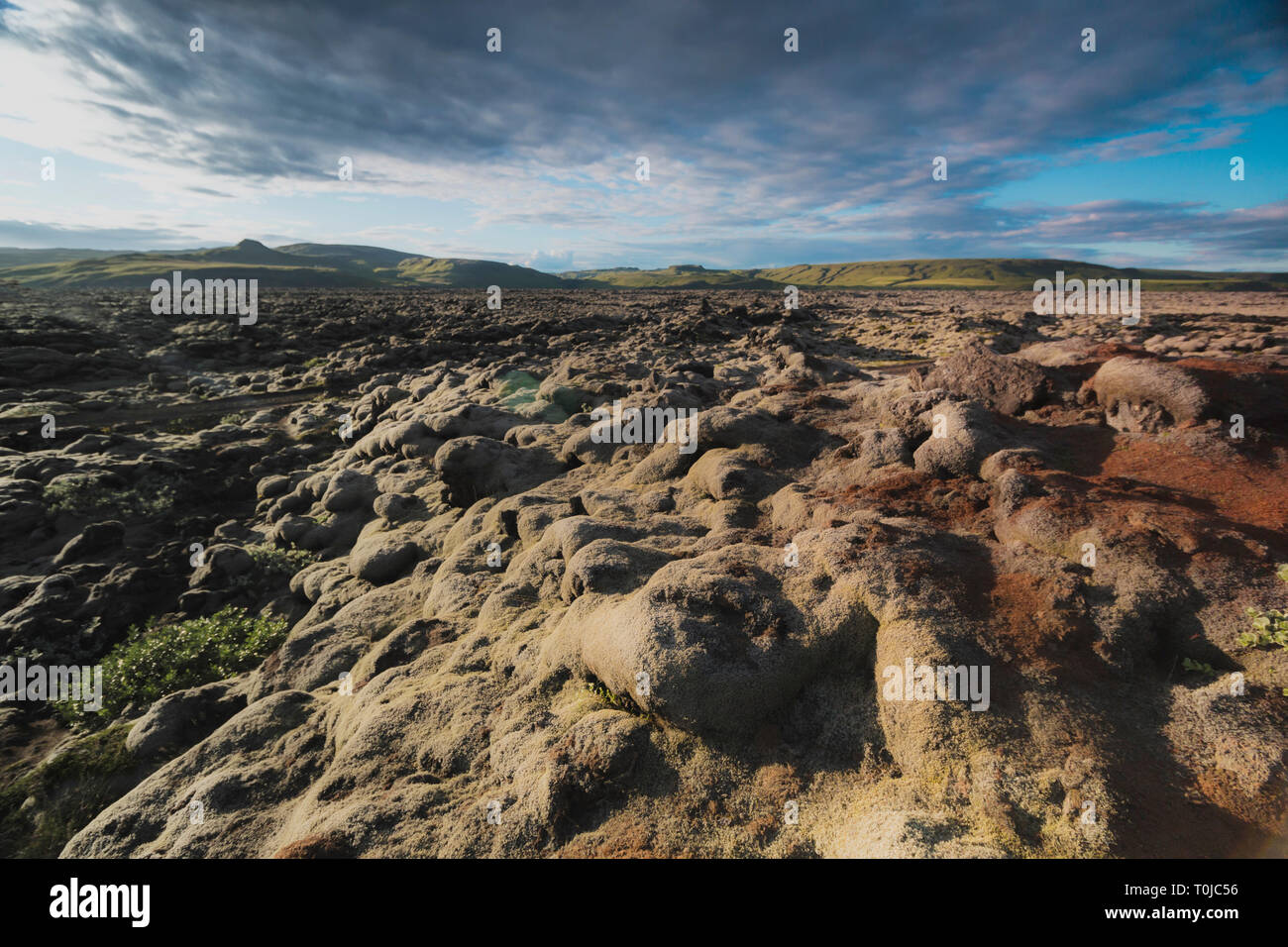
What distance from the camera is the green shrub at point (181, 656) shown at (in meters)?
10.4

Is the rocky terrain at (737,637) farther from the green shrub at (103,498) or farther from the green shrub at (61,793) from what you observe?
the green shrub at (103,498)

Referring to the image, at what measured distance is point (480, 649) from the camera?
818 centimetres

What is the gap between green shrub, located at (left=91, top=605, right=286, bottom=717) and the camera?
10391mm

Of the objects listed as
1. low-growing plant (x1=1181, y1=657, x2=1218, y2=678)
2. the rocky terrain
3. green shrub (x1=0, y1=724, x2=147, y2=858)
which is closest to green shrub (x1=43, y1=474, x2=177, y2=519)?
the rocky terrain

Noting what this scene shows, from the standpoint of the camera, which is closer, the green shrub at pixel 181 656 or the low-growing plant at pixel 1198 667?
the low-growing plant at pixel 1198 667

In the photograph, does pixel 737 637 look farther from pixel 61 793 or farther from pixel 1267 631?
pixel 61 793

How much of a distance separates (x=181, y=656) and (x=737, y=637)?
11.5 m

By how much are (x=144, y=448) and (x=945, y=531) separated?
91.1 feet

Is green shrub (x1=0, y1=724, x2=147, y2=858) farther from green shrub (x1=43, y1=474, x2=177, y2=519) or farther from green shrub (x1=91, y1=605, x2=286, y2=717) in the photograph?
green shrub (x1=43, y1=474, x2=177, y2=519)

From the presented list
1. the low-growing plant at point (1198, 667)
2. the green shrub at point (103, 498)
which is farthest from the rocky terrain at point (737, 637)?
the green shrub at point (103, 498)

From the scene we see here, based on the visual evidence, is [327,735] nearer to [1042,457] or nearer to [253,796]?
[253,796]

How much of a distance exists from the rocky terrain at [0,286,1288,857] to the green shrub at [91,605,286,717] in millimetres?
292

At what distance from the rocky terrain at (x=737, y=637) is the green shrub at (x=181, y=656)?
0.96ft
